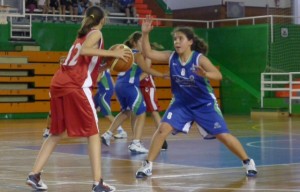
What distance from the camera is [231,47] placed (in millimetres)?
30266

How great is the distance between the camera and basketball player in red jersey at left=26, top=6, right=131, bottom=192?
8.20 m

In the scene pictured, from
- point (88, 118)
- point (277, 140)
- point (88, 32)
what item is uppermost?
point (88, 32)

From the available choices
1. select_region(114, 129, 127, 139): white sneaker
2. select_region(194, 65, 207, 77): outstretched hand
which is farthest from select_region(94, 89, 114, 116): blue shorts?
select_region(194, 65, 207, 77): outstretched hand

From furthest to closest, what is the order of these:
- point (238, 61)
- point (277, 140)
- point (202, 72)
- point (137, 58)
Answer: point (238, 61)
point (277, 140)
point (137, 58)
point (202, 72)

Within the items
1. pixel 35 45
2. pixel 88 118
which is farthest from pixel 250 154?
pixel 35 45

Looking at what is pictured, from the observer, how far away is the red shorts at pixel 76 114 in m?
8.22

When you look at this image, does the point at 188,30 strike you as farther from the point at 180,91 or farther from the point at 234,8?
the point at 234,8

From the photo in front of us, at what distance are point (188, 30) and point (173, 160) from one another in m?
2.45

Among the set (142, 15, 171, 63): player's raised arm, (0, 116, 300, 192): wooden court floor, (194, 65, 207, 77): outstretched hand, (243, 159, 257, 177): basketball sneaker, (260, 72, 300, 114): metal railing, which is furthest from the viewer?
(260, 72, 300, 114): metal railing

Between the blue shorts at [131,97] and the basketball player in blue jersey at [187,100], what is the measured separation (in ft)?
11.1

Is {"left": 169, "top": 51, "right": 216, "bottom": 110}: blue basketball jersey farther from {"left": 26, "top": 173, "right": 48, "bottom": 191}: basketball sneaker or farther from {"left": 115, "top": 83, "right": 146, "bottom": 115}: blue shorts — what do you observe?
{"left": 115, "top": 83, "right": 146, "bottom": 115}: blue shorts

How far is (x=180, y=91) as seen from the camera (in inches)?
384

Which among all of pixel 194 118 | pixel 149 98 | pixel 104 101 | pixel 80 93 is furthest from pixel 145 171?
pixel 104 101

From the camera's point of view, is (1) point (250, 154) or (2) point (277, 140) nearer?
(1) point (250, 154)
